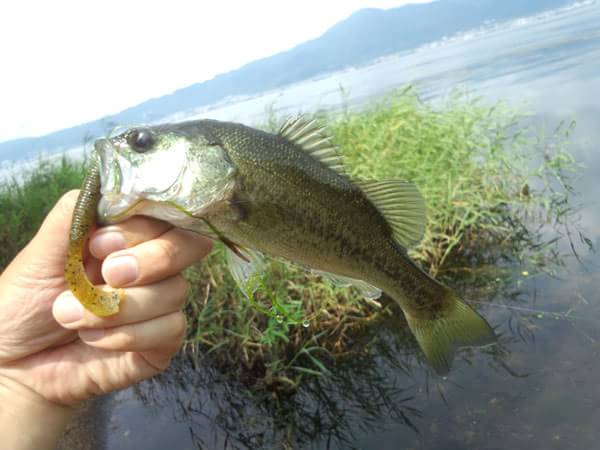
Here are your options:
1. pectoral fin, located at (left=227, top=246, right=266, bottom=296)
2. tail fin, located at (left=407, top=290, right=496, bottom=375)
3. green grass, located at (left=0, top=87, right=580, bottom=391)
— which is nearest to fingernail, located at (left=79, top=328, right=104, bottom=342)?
pectoral fin, located at (left=227, top=246, right=266, bottom=296)

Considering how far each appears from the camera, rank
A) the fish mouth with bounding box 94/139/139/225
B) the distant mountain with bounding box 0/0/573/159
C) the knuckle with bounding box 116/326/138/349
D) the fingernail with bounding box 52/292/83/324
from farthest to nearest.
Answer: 1. the distant mountain with bounding box 0/0/573/159
2. the knuckle with bounding box 116/326/138/349
3. the fingernail with bounding box 52/292/83/324
4. the fish mouth with bounding box 94/139/139/225

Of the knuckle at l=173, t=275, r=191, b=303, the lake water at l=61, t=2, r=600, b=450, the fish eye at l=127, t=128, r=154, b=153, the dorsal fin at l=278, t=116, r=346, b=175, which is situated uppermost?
the fish eye at l=127, t=128, r=154, b=153

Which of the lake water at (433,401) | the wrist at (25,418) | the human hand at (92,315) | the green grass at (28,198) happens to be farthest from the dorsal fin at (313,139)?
the green grass at (28,198)

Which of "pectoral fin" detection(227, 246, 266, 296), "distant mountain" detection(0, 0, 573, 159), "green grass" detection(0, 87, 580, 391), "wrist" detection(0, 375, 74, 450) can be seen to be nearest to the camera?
"pectoral fin" detection(227, 246, 266, 296)

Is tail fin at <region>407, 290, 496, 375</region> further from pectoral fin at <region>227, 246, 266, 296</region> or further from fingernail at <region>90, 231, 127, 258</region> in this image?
fingernail at <region>90, 231, 127, 258</region>

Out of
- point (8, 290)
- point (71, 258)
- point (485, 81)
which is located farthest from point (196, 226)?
point (485, 81)

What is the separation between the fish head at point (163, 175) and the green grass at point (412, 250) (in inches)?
112

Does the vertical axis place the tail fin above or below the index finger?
below

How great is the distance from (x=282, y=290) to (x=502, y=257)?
10.9ft

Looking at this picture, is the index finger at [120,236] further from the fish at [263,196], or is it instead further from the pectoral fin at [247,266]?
the pectoral fin at [247,266]

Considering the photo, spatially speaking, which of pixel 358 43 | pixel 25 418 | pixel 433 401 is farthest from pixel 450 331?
pixel 358 43

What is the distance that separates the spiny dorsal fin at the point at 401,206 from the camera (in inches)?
84.1

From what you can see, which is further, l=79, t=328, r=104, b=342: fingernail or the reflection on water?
the reflection on water

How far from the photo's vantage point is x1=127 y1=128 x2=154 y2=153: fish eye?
1.80 m
